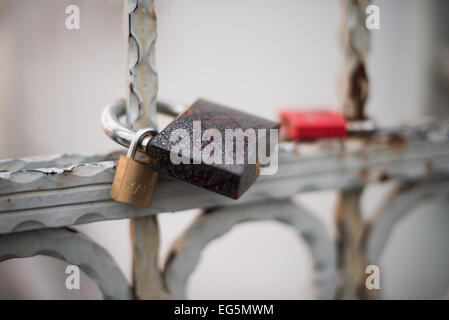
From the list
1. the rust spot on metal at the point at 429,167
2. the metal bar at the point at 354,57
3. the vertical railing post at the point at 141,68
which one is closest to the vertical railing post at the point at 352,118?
the metal bar at the point at 354,57

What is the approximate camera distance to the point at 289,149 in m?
0.64

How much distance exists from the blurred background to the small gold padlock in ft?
1.03

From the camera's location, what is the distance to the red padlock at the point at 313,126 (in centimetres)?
66

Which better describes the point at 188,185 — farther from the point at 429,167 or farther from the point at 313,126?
the point at 429,167

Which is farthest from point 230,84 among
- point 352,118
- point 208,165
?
point 208,165

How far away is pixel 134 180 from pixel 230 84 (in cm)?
75

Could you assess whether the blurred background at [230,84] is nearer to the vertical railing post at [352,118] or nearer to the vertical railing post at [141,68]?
the vertical railing post at [352,118]

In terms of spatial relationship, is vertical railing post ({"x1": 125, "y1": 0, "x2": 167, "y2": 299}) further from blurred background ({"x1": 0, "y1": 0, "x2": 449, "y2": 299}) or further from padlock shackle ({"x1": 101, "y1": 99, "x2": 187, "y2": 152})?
blurred background ({"x1": 0, "y1": 0, "x2": 449, "y2": 299})

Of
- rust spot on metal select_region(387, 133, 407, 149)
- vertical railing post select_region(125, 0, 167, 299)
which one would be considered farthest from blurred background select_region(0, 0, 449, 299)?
vertical railing post select_region(125, 0, 167, 299)

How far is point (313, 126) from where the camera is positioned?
0.66m

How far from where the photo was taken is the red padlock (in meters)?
0.66

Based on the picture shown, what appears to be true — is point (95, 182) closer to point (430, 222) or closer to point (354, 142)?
point (354, 142)

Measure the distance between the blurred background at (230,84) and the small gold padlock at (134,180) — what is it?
0.31 m
